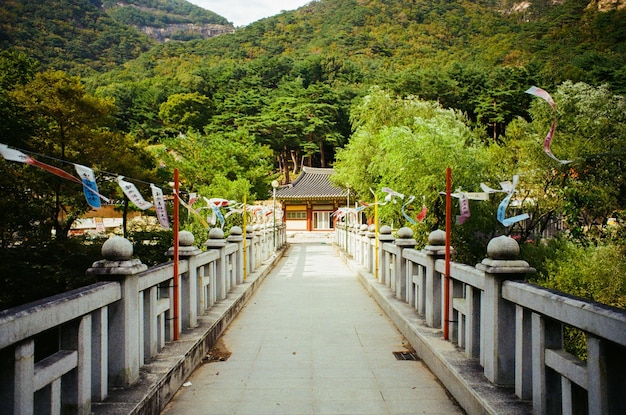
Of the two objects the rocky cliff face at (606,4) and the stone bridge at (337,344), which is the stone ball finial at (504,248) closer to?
the stone bridge at (337,344)

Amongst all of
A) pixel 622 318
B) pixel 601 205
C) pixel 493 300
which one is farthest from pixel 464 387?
pixel 601 205

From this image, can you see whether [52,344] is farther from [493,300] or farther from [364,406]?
[493,300]

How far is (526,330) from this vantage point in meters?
2.95

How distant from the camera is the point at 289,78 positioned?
56.9m

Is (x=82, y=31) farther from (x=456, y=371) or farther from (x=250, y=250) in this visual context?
(x=456, y=371)

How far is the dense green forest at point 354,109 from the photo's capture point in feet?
44.4

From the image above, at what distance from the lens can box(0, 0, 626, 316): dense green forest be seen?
44.4ft

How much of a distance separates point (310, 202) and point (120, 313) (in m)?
35.3

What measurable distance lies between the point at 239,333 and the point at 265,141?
42.9 metres

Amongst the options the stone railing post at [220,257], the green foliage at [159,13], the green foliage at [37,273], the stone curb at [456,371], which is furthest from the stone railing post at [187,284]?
the green foliage at [159,13]

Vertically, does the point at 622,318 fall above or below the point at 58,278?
above

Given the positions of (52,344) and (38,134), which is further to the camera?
(38,134)

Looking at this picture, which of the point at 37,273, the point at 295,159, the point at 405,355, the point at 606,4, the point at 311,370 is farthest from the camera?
the point at 295,159

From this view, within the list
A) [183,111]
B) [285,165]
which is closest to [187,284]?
[285,165]
